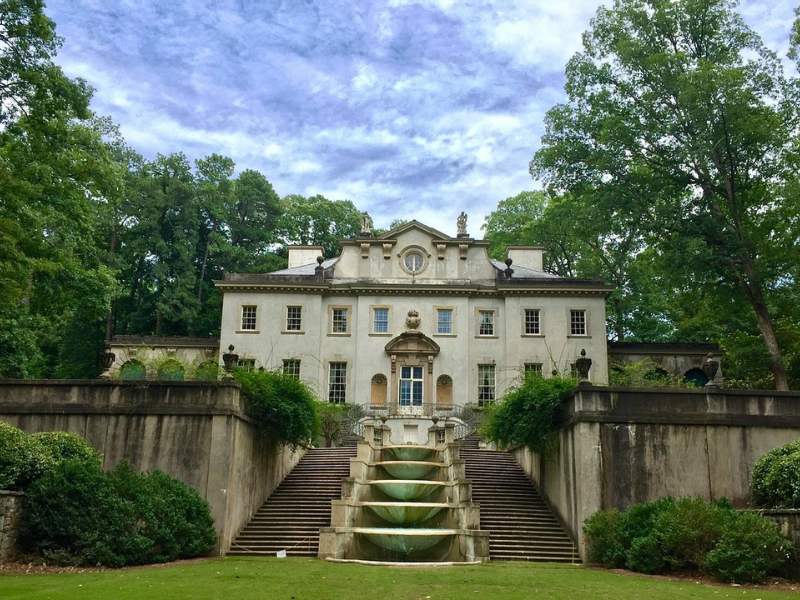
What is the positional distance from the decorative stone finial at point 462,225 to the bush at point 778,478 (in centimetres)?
2409

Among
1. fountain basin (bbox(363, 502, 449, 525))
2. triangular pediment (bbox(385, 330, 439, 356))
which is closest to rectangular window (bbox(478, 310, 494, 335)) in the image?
triangular pediment (bbox(385, 330, 439, 356))

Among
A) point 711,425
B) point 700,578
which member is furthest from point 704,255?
point 700,578

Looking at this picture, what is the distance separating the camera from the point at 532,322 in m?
37.2

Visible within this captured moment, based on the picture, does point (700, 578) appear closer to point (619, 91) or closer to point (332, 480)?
point (332, 480)

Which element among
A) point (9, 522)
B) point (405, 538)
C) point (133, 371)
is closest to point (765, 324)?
point (405, 538)

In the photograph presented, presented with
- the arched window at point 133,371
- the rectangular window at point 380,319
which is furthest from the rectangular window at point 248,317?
the arched window at point 133,371

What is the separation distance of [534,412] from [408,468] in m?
3.87

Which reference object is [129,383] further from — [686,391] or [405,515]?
[686,391]

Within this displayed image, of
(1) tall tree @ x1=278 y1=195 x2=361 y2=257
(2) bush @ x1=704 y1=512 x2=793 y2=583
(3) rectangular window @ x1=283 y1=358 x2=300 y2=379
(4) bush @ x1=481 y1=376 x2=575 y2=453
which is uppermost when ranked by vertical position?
(1) tall tree @ x1=278 y1=195 x2=361 y2=257

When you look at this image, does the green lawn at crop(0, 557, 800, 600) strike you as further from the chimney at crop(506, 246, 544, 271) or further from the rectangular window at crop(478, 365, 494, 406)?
the chimney at crop(506, 246, 544, 271)

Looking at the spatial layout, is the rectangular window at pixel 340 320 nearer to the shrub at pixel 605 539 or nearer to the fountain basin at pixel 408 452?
the fountain basin at pixel 408 452

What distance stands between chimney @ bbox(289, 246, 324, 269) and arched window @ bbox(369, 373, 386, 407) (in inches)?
376

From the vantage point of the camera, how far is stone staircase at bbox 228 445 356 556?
17.2m

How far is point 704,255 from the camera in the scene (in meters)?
28.0
